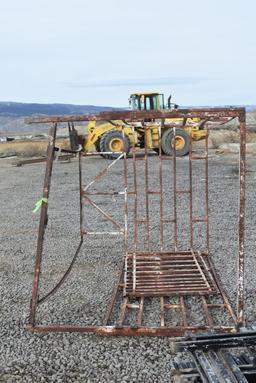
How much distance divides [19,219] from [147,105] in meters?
10.3

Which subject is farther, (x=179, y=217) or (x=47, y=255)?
(x=179, y=217)

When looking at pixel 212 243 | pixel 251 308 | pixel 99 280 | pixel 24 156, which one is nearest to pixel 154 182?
pixel 212 243

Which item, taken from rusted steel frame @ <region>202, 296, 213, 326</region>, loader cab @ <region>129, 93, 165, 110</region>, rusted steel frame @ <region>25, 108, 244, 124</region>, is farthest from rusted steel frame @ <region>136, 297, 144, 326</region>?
loader cab @ <region>129, 93, 165, 110</region>

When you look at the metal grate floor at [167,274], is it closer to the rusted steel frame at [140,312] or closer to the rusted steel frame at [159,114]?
the rusted steel frame at [140,312]

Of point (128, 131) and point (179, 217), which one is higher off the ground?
point (128, 131)

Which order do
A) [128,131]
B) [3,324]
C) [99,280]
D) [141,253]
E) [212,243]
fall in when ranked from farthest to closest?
[128,131], [212,243], [141,253], [99,280], [3,324]

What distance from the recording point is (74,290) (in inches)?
274

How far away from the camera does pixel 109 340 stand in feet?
17.7

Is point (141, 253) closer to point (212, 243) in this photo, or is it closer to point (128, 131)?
point (212, 243)

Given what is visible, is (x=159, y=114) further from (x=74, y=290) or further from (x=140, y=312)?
(x=74, y=290)

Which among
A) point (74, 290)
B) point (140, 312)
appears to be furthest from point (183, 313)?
point (74, 290)

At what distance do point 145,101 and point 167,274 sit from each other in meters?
14.0

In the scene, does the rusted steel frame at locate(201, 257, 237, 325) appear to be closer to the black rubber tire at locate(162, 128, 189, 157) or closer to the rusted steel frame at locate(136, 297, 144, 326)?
the rusted steel frame at locate(136, 297, 144, 326)

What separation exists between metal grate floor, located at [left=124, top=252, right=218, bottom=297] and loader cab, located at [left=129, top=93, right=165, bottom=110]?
42.1 feet
